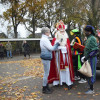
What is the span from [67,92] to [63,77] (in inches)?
23.9

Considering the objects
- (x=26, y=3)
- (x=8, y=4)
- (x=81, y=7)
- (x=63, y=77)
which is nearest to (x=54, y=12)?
(x=26, y=3)

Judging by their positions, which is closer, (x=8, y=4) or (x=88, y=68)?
(x=88, y=68)

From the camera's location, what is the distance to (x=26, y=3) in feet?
88.7

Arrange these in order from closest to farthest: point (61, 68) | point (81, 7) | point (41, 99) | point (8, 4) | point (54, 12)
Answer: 1. point (41, 99)
2. point (61, 68)
3. point (81, 7)
4. point (8, 4)
5. point (54, 12)

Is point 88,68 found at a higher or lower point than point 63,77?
higher

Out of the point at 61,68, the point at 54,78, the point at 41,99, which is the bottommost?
the point at 41,99

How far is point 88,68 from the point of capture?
450cm

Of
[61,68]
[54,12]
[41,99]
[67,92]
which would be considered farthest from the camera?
[54,12]

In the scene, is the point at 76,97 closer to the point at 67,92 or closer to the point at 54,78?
the point at 67,92

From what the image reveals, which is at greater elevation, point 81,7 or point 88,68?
point 81,7

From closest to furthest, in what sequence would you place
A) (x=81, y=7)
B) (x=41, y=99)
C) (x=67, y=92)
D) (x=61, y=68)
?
(x=41, y=99) → (x=67, y=92) → (x=61, y=68) → (x=81, y=7)

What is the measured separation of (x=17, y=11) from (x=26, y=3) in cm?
199

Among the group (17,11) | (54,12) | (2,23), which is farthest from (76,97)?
(54,12)

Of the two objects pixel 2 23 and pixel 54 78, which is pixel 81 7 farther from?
pixel 54 78
